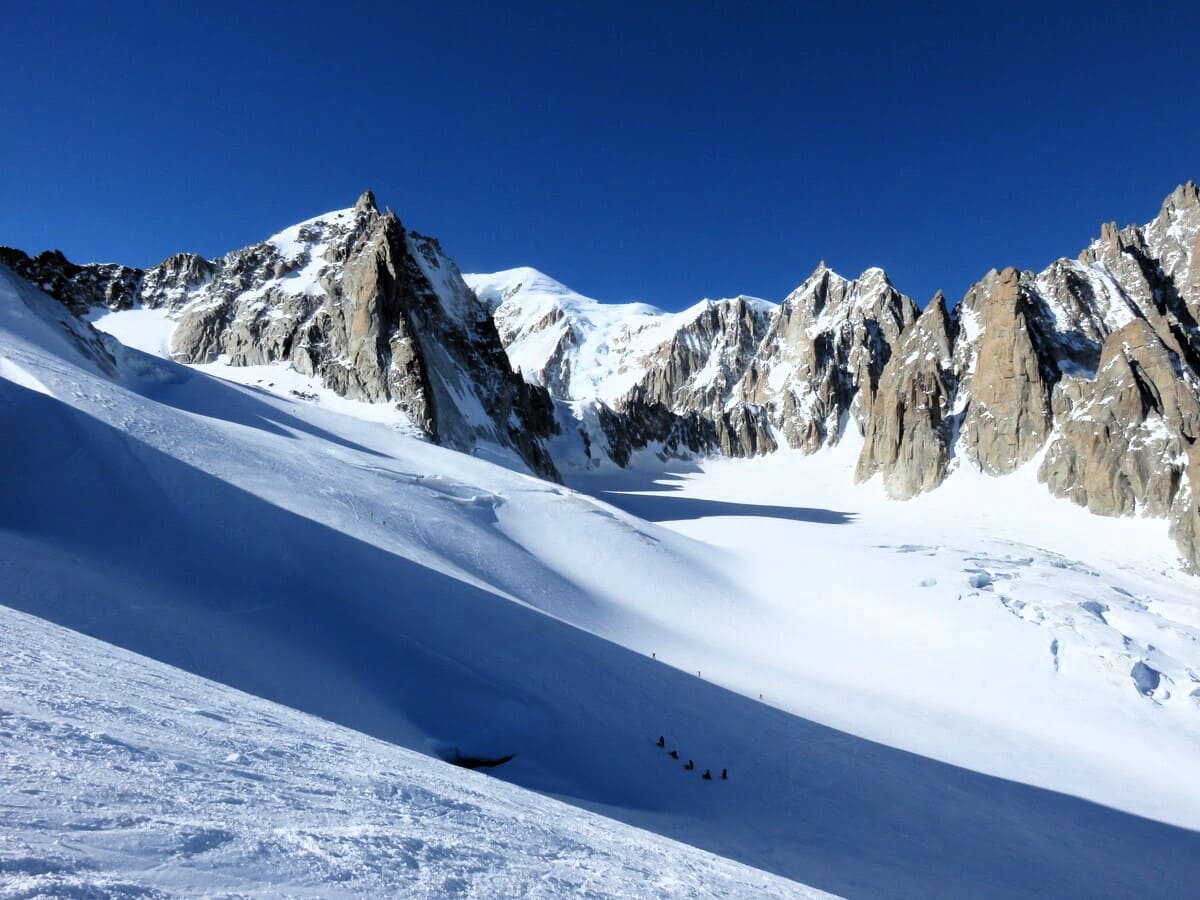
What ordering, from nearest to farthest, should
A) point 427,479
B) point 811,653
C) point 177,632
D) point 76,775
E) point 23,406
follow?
point 76,775
point 177,632
point 23,406
point 811,653
point 427,479

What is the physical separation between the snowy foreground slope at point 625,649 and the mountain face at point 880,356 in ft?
119

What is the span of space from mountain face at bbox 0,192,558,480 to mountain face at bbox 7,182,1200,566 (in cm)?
26

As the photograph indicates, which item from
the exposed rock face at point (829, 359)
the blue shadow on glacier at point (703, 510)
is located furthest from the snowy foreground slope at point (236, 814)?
the exposed rock face at point (829, 359)

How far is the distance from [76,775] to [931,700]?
64.0 feet

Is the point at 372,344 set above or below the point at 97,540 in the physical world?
above

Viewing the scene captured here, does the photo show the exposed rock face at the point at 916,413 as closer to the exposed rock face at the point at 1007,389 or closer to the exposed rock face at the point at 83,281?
the exposed rock face at the point at 1007,389

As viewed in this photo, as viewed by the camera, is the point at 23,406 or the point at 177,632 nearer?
the point at 177,632

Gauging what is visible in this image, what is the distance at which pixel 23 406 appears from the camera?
47.9 feet

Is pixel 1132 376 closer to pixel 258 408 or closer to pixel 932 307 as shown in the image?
pixel 932 307

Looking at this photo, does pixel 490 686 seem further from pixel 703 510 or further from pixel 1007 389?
pixel 1007 389

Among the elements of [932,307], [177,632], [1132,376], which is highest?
[932,307]

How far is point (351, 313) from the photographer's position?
64.5 metres

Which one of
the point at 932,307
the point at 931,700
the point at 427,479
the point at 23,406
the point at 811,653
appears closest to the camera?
the point at 23,406

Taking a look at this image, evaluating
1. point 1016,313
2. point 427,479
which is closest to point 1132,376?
point 1016,313
